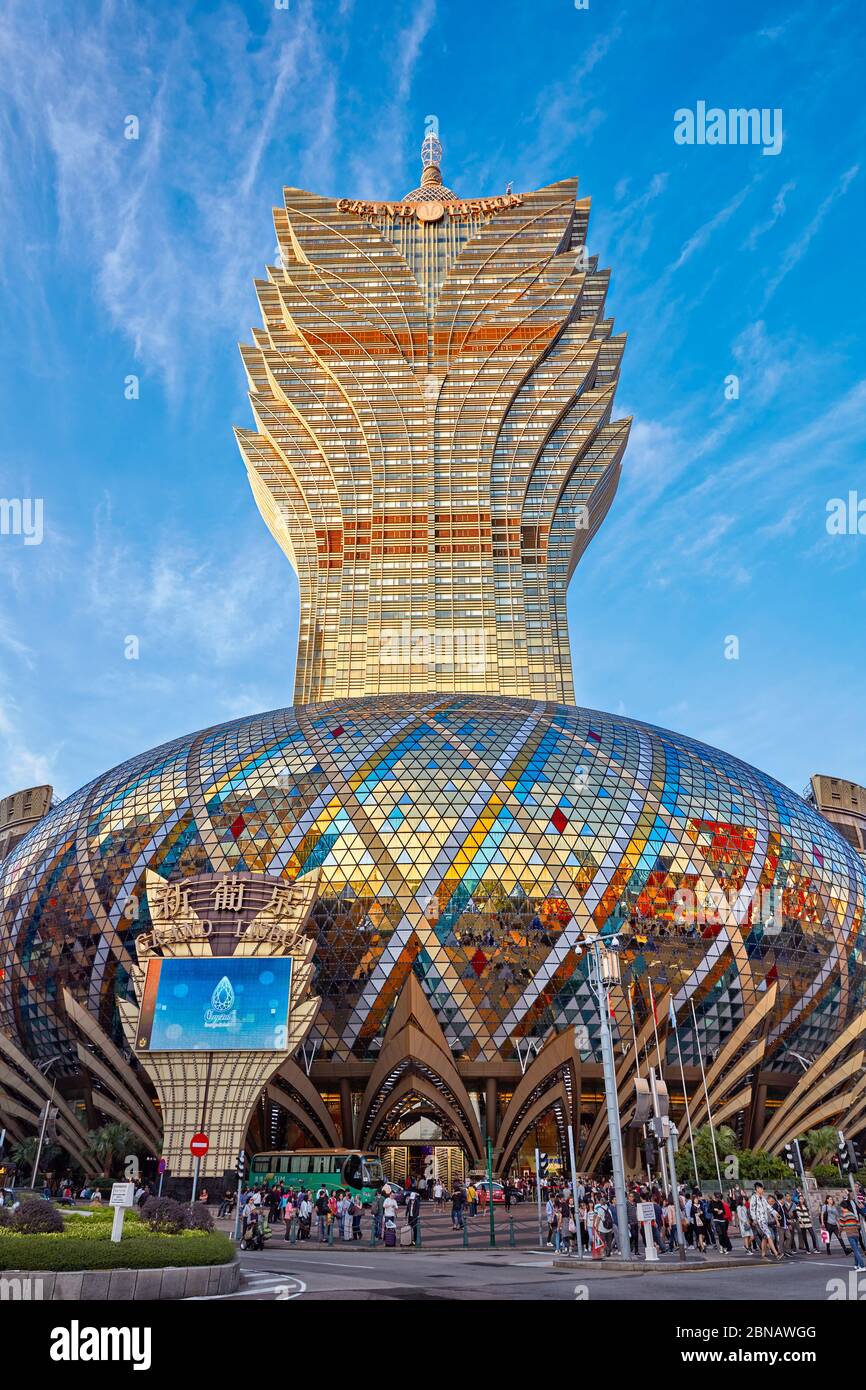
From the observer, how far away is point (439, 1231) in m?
38.8

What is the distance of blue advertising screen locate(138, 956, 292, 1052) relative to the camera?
4734 cm

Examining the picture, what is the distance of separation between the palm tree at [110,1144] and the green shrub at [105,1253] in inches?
1633

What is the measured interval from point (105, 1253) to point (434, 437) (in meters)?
109

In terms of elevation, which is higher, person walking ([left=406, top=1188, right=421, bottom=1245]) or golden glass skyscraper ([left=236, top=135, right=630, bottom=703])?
golden glass skyscraper ([left=236, top=135, right=630, bottom=703])

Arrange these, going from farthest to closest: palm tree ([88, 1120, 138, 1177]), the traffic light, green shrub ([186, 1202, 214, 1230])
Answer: palm tree ([88, 1120, 138, 1177]) → the traffic light → green shrub ([186, 1202, 214, 1230])

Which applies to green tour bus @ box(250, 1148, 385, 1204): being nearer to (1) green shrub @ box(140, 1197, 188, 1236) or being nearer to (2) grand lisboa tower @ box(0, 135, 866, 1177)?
(2) grand lisboa tower @ box(0, 135, 866, 1177)

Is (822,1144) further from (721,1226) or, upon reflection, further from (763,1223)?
(763,1223)

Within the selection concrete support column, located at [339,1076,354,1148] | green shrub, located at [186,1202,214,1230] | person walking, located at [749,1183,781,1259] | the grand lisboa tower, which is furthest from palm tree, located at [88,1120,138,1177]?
person walking, located at [749,1183,781,1259]

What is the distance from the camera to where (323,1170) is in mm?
46156

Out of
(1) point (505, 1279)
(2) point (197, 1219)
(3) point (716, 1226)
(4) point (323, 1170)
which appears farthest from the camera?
(4) point (323, 1170)

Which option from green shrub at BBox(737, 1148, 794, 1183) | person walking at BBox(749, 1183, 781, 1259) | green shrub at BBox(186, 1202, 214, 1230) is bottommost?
green shrub at BBox(737, 1148, 794, 1183)

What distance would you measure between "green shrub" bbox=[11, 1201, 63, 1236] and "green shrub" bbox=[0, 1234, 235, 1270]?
1.28ft

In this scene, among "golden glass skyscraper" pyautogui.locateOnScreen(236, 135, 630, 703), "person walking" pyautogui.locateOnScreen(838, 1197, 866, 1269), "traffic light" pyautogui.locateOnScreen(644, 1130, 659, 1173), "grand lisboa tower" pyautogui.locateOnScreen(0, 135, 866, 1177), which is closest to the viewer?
"person walking" pyautogui.locateOnScreen(838, 1197, 866, 1269)

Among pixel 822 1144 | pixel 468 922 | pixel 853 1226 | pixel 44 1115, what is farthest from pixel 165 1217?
pixel 822 1144
